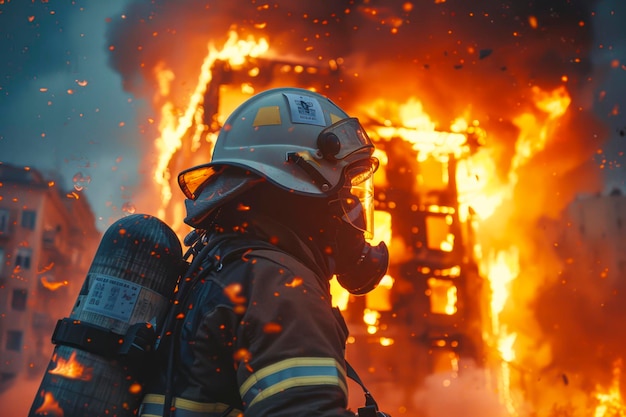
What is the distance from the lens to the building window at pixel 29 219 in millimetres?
20236

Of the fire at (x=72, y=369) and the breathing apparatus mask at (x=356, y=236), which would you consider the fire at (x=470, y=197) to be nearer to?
the breathing apparatus mask at (x=356, y=236)

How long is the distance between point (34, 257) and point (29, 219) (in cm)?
193

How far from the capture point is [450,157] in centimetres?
1497

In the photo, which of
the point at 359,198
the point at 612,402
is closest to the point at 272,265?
the point at 359,198

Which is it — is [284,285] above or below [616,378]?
below

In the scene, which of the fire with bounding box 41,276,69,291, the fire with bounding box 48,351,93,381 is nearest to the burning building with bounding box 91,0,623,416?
the fire with bounding box 41,276,69,291

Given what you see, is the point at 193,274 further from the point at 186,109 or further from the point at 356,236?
the point at 186,109

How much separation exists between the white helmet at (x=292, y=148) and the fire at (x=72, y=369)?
0.64 meters

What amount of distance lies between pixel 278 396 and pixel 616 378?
12.3 meters

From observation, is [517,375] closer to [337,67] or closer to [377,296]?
[377,296]

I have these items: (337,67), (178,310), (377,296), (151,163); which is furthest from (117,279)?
(337,67)

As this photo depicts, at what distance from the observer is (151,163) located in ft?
37.8

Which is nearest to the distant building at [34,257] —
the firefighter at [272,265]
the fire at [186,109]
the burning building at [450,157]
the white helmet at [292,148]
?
the fire at [186,109]

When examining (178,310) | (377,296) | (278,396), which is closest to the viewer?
(278,396)
